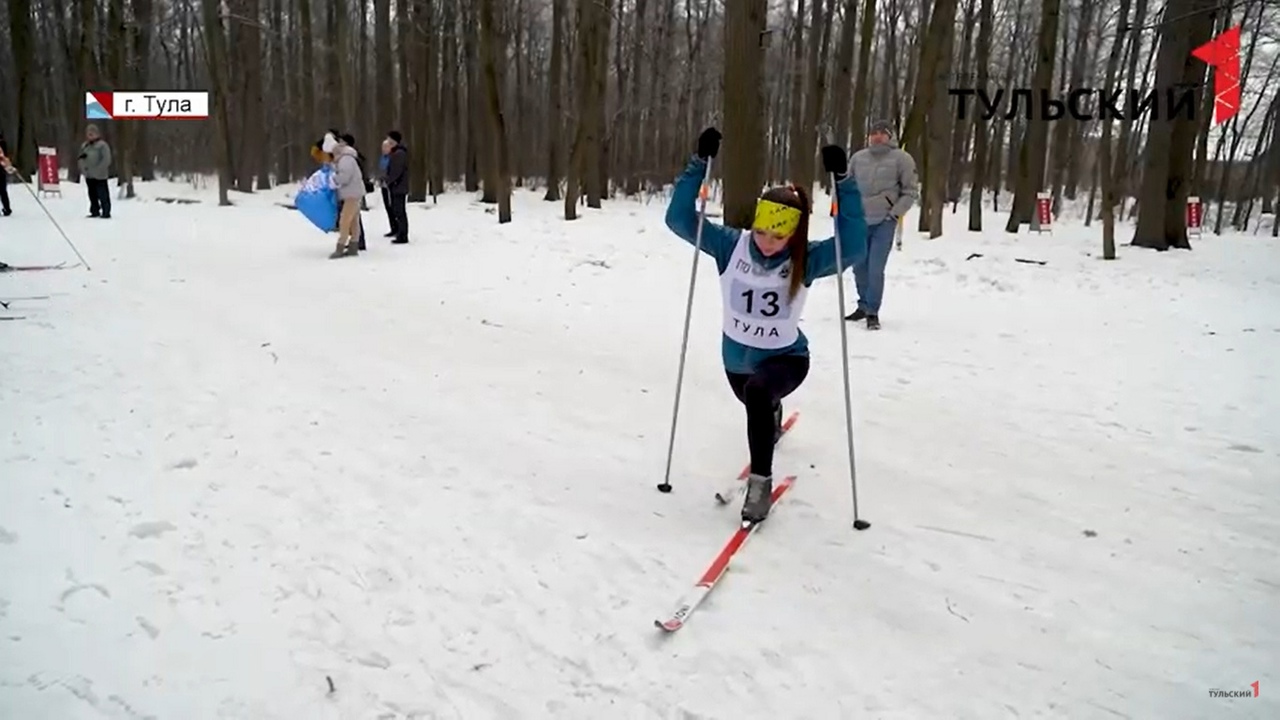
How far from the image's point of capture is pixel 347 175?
481 inches

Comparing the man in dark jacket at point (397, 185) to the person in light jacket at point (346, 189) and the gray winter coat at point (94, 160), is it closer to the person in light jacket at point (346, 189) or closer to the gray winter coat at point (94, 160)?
the person in light jacket at point (346, 189)

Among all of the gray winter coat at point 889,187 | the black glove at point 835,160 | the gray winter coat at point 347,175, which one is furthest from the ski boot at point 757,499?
the gray winter coat at point 347,175

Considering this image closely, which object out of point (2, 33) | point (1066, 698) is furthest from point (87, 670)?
point (2, 33)

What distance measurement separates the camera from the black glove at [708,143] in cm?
433

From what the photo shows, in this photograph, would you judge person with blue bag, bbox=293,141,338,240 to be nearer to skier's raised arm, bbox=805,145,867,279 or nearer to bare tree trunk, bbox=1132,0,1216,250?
skier's raised arm, bbox=805,145,867,279

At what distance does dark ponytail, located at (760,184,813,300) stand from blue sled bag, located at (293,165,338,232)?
10040 millimetres

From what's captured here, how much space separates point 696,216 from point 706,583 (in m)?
1.99

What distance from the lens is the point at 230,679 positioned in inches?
115

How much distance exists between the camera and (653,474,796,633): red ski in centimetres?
333

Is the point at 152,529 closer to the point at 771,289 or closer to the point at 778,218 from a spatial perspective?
the point at 771,289

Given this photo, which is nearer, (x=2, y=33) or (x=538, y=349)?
(x=538, y=349)

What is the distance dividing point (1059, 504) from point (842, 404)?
1.85m

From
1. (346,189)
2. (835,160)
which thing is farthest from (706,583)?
(346,189)

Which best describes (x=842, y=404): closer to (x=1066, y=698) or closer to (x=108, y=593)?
(x=1066, y=698)
